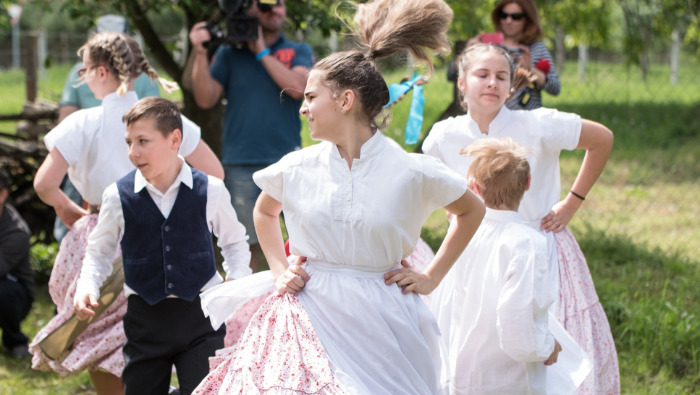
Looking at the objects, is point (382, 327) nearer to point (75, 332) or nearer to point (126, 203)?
point (126, 203)

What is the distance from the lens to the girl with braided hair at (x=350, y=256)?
2.60 metres

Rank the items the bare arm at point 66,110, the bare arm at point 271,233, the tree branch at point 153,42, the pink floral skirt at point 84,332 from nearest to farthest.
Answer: the bare arm at point 271,233 → the pink floral skirt at point 84,332 → the bare arm at point 66,110 → the tree branch at point 153,42

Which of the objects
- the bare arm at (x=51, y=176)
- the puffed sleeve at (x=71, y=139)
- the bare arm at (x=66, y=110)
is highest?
the puffed sleeve at (x=71, y=139)

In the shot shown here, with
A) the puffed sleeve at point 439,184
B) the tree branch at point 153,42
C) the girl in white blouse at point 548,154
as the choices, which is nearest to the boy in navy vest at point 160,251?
the puffed sleeve at point 439,184

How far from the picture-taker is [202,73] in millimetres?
4902

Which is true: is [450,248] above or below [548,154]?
below

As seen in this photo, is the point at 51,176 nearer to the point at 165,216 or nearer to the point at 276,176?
the point at 165,216

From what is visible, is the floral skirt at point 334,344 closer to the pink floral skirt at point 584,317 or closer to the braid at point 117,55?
the pink floral skirt at point 584,317

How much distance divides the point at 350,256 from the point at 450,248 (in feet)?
1.21

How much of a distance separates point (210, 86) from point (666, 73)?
49.6ft

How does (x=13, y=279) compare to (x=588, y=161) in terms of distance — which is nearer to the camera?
(x=588, y=161)

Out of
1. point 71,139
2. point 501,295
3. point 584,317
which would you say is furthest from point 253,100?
point 501,295

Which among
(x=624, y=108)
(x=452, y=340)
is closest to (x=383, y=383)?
(x=452, y=340)

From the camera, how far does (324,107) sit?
105 inches
